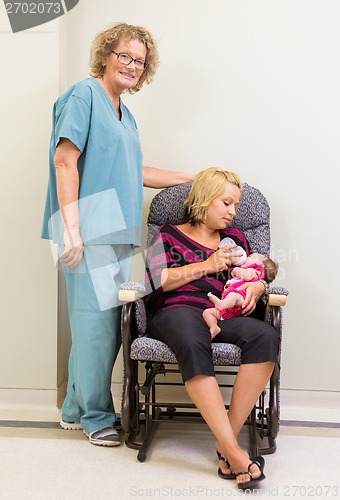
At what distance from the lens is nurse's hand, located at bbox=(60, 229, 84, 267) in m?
2.29

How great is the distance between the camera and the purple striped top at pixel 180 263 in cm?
239

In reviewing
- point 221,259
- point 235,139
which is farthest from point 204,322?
point 235,139

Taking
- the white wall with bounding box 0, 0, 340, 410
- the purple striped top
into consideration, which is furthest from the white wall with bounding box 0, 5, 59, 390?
the purple striped top

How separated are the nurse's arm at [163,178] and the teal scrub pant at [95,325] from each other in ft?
1.24

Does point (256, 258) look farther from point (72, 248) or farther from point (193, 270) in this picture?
point (72, 248)

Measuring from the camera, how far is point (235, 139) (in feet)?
9.27

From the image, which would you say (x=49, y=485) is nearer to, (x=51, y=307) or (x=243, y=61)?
(x=51, y=307)

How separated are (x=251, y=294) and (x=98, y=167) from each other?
0.75m

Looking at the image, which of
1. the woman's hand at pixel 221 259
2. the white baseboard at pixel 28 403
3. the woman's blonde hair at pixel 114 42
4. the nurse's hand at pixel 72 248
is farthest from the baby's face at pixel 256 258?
the white baseboard at pixel 28 403

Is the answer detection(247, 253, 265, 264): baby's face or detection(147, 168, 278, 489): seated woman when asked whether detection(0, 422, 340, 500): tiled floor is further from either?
detection(247, 253, 265, 264): baby's face

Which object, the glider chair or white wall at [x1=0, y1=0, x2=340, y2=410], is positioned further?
white wall at [x1=0, y1=0, x2=340, y2=410]

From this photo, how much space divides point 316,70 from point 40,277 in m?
1.55

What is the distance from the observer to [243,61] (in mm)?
2803

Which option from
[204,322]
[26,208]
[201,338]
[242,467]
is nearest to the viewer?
[242,467]
